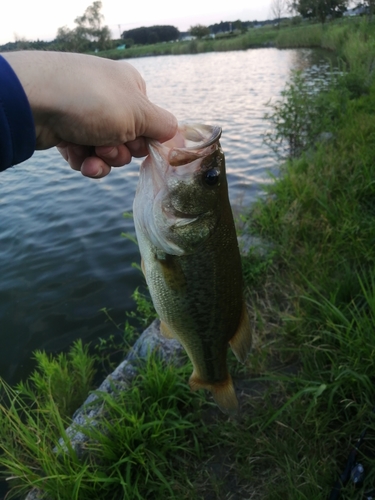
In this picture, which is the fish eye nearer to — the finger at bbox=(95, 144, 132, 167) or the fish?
the fish

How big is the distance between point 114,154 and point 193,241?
0.58 meters

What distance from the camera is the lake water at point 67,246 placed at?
5.34 metres

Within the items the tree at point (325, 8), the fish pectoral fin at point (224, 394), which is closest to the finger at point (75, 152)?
the fish pectoral fin at point (224, 394)

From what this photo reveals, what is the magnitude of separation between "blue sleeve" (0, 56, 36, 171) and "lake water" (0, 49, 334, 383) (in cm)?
380

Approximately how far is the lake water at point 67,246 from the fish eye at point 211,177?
3880 millimetres

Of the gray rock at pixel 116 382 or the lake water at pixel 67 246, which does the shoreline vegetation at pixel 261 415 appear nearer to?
the gray rock at pixel 116 382

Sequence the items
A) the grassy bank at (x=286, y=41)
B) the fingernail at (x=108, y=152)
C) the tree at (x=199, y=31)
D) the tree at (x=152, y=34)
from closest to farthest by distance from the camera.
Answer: the fingernail at (x=108, y=152)
the grassy bank at (x=286, y=41)
the tree at (x=199, y=31)
the tree at (x=152, y=34)

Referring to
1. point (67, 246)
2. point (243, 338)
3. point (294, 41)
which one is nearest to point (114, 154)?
point (243, 338)

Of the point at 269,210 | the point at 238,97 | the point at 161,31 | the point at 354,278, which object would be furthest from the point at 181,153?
the point at 161,31

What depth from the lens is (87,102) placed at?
1.57 m

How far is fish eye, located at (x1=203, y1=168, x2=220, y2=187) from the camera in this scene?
1688 mm

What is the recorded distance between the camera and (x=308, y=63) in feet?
86.1

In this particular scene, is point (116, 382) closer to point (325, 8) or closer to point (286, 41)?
point (286, 41)

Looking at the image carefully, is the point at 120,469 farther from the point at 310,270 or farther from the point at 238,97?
the point at 238,97
